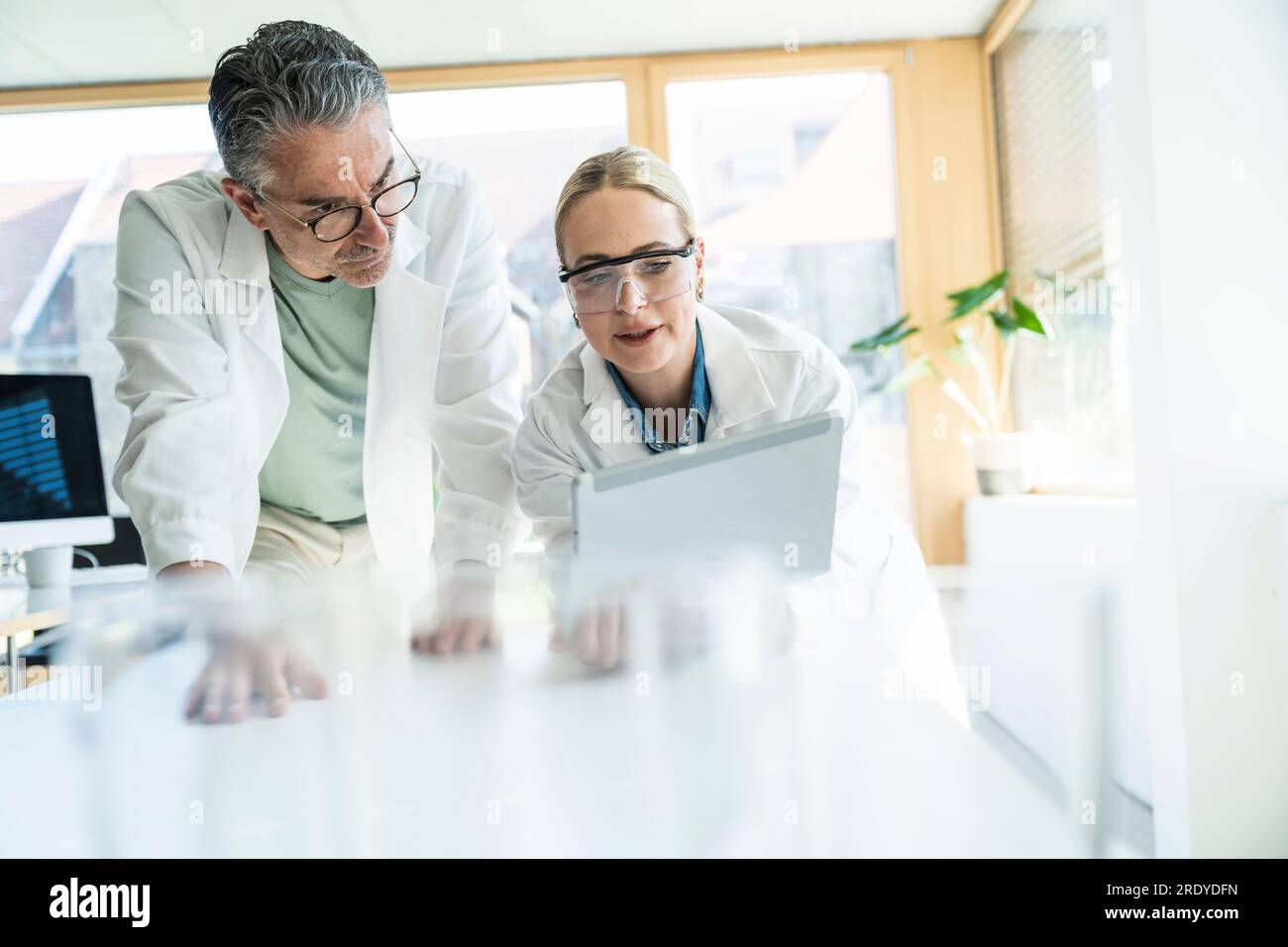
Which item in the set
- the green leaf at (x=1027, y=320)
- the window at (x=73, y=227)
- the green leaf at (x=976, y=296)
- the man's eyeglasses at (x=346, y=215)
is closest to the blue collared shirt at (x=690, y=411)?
the man's eyeglasses at (x=346, y=215)

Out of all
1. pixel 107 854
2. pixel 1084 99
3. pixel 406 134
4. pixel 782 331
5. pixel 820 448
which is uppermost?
pixel 406 134

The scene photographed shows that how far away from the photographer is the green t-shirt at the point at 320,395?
163cm

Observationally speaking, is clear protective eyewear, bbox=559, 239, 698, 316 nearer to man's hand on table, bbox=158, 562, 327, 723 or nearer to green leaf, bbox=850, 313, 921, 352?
man's hand on table, bbox=158, 562, 327, 723

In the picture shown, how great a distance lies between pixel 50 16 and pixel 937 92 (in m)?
3.56

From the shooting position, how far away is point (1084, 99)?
3330 millimetres

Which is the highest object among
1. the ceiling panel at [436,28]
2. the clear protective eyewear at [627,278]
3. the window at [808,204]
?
the ceiling panel at [436,28]

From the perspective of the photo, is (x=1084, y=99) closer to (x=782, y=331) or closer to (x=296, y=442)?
(x=782, y=331)

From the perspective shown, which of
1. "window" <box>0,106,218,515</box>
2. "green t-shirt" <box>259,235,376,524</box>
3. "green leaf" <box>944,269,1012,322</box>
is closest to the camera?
"green t-shirt" <box>259,235,376,524</box>

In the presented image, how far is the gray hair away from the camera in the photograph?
4.36ft

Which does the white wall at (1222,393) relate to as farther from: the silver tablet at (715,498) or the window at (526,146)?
the window at (526,146)

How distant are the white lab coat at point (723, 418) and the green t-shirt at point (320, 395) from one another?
349 mm

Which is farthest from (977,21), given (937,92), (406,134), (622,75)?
(406,134)

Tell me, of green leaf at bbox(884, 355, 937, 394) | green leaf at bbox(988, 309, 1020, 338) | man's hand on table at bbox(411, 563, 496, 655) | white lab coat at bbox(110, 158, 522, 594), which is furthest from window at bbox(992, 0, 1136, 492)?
man's hand on table at bbox(411, 563, 496, 655)

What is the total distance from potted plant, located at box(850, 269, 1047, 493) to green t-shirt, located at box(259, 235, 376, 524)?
2407 mm
